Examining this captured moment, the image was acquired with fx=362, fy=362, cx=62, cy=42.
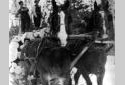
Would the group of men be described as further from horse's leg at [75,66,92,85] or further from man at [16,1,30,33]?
horse's leg at [75,66,92,85]

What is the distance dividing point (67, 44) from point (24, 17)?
1.30ft

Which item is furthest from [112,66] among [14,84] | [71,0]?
[14,84]

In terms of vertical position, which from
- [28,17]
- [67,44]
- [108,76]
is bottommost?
[108,76]

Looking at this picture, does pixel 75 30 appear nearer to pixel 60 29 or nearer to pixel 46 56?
pixel 60 29

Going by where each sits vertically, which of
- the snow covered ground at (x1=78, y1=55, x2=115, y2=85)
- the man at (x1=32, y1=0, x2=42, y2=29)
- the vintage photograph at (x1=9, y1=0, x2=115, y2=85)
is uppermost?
the man at (x1=32, y1=0, x2=42, y2=29)

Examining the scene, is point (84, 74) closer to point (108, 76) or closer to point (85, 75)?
point (85, 75)

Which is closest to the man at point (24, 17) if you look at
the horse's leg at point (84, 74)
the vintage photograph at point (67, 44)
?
the vintage photograph at point (67, 44)

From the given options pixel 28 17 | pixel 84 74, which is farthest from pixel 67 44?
pixel 28 17

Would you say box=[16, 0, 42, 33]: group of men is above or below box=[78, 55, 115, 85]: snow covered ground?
above

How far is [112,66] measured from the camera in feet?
8.90

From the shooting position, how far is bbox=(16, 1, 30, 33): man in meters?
2.77

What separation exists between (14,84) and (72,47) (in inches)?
20.9

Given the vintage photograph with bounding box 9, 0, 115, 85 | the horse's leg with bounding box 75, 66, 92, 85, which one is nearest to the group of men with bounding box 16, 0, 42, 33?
the vintage photograph with bounding box 9, 0, 115, 85

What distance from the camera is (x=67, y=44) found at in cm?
271
